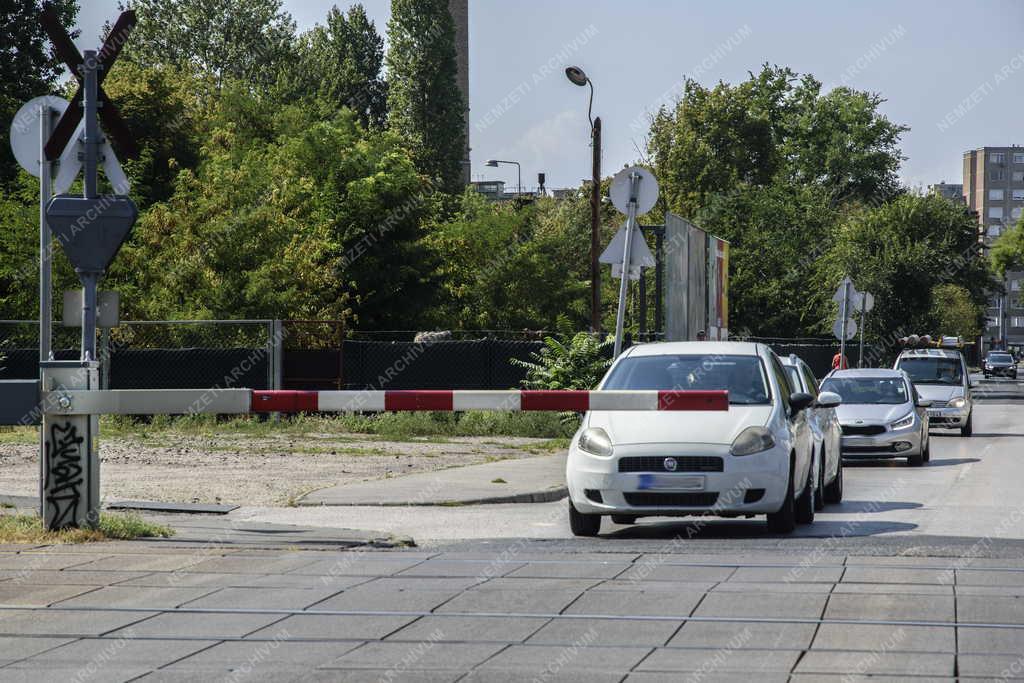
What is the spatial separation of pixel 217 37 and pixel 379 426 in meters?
52.9

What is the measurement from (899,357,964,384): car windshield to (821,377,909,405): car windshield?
7.26 meters

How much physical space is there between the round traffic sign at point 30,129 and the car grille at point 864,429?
13037 mm

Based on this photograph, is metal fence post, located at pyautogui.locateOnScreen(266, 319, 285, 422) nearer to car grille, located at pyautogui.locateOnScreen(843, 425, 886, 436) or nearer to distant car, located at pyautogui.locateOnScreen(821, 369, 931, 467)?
distant car, located at pyautogui.locateOnScreen(821, 369, 931, 467)

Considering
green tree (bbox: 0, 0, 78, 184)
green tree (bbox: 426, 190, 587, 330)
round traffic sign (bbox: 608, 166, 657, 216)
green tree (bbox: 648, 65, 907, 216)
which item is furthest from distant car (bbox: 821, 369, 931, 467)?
green tree (bbox: 648, 65, 907, 216)

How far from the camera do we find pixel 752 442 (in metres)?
11.6

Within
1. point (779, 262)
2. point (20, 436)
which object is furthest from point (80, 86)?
point (779, 262)

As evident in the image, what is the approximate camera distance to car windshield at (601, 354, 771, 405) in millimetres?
12562

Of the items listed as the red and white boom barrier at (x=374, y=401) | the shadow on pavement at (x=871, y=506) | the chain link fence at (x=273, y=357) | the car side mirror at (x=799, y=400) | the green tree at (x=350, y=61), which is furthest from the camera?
the green tree at (x=350, y=61)

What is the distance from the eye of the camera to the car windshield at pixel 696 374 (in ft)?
41.2

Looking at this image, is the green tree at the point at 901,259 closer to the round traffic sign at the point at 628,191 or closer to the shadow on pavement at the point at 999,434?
the shadow on pavement at the point at 999,434

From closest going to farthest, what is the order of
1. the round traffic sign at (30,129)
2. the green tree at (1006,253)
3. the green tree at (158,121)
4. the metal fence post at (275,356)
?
1. the round traffic sign at (30,129)
2. the metal fence post at (275,356)
3. the green tree at (158,121)
4. the green tree at (1006,253)

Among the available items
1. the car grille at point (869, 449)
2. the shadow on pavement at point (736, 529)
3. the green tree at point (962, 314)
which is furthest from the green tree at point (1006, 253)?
the shadow on pavement at point (736, 529)

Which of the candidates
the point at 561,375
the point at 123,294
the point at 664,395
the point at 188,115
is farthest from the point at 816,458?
the point at 188,115

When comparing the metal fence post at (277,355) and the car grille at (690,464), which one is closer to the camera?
the car grille at (690,464)
